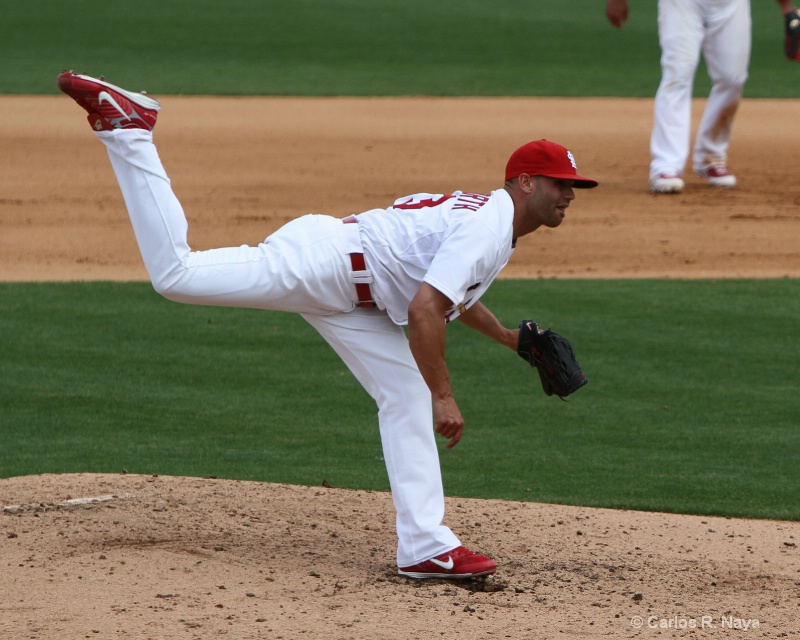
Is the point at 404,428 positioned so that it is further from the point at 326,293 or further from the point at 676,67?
the point at 676,67

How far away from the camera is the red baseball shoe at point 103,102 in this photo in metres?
4.57

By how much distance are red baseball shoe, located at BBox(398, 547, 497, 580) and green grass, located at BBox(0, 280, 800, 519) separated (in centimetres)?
132

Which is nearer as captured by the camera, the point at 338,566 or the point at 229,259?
the point at 229,259

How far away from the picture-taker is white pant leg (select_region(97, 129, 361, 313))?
178 inches

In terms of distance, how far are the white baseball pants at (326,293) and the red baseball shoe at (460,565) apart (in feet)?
0.09

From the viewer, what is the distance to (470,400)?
7.18 metres

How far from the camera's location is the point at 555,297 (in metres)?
9.23

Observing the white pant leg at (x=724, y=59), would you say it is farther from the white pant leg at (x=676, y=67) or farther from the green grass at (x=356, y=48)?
the green grass at (x=356, y=48)

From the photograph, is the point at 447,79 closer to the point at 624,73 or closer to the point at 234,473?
the point at 624,73

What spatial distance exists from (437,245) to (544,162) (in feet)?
1.43

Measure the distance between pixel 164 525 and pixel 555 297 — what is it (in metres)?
4.65

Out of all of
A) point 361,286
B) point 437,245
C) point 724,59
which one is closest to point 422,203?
point 437,245

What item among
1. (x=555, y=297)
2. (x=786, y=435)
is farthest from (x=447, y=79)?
(x=786, y=435)

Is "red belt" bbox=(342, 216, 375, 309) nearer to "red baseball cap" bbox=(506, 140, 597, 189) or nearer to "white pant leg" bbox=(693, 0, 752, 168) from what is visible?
"red baseball cap" bbox=(506, 140, 597, 189)
